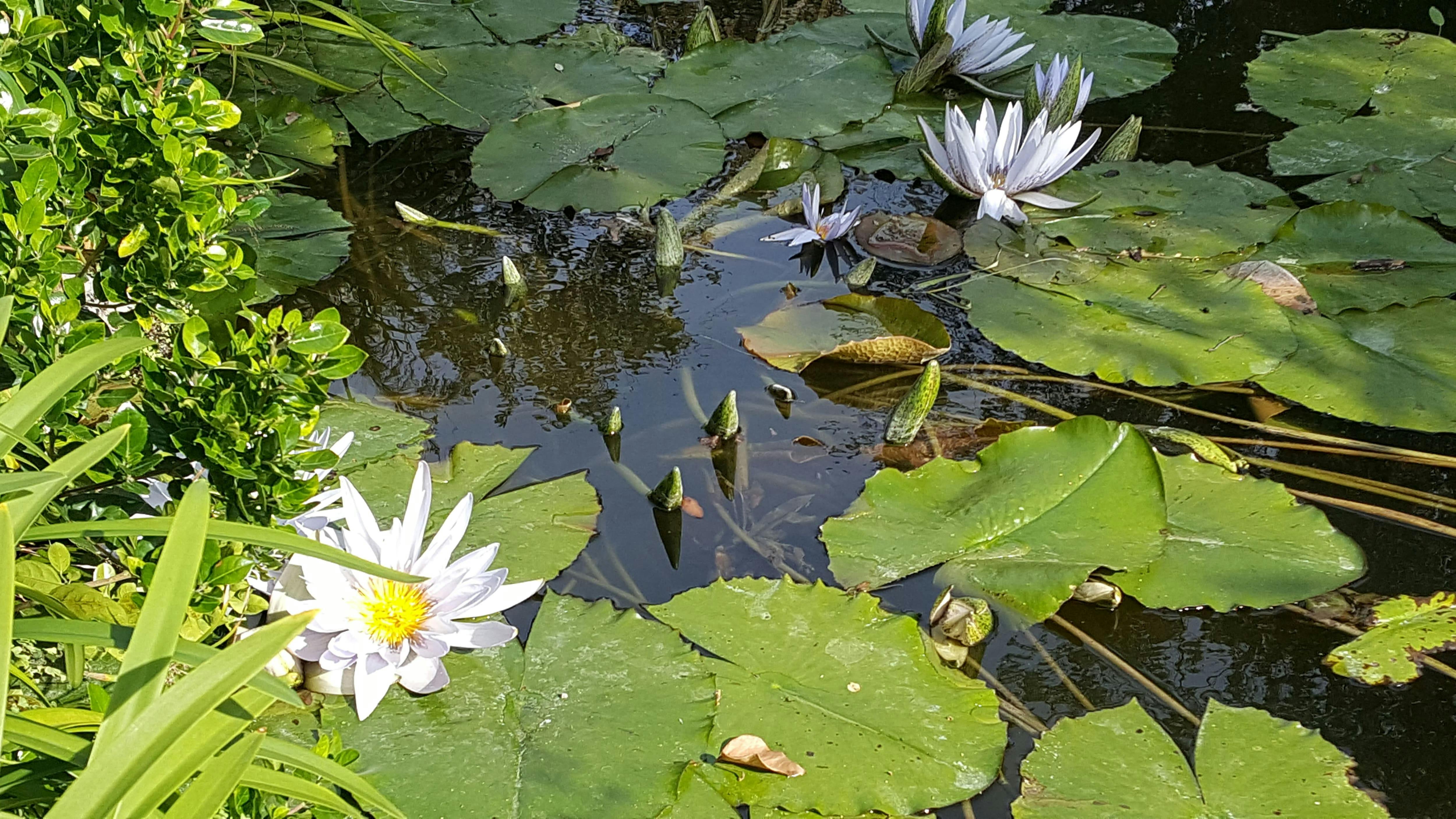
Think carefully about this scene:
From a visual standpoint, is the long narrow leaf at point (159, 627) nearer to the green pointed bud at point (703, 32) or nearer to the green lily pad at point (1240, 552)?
the green lily pad at point (1240, 552)

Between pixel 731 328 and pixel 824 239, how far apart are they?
0.43m

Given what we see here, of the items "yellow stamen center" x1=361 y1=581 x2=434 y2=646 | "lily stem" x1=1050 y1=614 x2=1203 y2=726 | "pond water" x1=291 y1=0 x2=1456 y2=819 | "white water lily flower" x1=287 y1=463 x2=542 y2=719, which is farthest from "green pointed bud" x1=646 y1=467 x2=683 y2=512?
"lily stem" x1=1050 y1=614 x2=1203 y2=726

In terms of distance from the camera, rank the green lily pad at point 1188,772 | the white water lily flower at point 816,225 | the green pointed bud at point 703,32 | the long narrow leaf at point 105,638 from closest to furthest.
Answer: the long narrow leaf at point 105,638
the green lily pad at point 1188,772
the white water lily flower at point 816,225
the green pointed bud at point 703,32

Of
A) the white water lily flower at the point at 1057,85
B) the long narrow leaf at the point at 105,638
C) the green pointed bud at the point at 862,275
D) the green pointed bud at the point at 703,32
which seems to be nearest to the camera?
the long narrow leaf at the point at 105,638

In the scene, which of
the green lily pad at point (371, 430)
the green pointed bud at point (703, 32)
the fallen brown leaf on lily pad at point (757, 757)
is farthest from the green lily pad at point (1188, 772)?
the green pointed bud at point (703, 32)

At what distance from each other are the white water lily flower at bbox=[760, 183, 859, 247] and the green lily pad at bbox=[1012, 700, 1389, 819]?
1.43 m

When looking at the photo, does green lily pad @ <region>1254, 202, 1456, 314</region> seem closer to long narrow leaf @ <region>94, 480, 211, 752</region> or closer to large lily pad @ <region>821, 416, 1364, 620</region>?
large lily pad @ <region>821, 416, 1364, 620</region>

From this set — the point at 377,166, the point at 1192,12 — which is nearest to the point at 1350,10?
the point at 1192,12

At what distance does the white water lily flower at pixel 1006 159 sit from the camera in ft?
8.56

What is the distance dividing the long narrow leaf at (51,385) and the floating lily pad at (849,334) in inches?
53.6

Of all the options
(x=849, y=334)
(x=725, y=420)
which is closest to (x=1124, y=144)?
(x=849, y=334)

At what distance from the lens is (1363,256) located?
242cm

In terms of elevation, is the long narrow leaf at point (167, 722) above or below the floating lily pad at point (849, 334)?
above

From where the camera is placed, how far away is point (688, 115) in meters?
2.92
